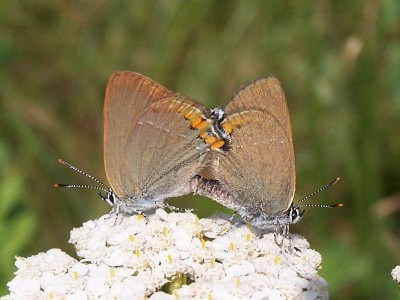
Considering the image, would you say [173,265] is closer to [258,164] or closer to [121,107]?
[258,164]

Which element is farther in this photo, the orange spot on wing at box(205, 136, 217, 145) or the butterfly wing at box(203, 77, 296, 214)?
the orange spot on wing at box(205, 136, 217, 145)

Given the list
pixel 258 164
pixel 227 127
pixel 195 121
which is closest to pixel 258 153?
pixel 258 164

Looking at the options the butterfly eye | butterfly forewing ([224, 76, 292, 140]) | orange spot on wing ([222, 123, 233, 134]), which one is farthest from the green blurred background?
butterfly forewing ([224, 76, 292, 140])

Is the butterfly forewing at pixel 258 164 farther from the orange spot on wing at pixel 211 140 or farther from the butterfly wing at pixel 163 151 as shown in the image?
the butterfly wing at pixel 163 151

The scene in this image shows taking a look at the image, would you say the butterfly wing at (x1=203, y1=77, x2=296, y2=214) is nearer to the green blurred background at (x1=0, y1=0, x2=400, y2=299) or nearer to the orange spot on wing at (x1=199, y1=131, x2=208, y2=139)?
the orange spot on wing at (x1=199, y1=131, x2=208, y2=139)

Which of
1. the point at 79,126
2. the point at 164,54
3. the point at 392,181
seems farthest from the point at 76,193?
the point at 392,181
